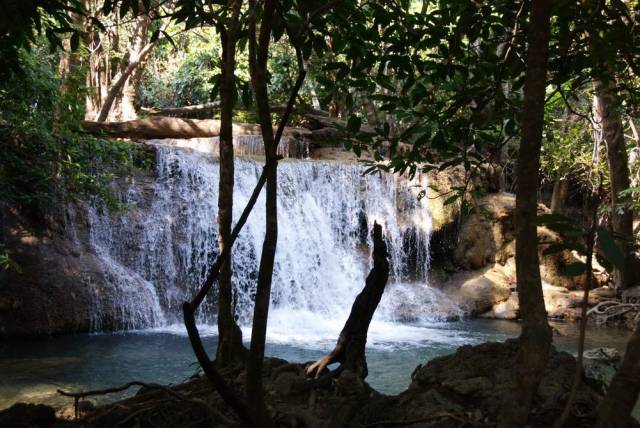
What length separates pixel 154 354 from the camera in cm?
873

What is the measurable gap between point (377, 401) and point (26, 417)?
1.81 metres

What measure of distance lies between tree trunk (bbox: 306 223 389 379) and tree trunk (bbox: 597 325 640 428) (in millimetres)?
2005

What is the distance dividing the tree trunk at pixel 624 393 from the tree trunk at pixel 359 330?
2.01m

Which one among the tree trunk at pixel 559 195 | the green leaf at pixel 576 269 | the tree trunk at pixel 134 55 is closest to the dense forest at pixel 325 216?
the green leaf at pixel 576 269

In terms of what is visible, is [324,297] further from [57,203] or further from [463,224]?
[57,203]

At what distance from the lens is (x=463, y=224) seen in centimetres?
1544

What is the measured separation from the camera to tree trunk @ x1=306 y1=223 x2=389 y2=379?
3.80 meters

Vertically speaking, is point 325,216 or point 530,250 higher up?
point 530,250

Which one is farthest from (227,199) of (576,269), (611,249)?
(611,249)

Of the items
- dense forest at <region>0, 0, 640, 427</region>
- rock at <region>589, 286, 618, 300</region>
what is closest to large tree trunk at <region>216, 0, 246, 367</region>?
dense forest at <region>0, 0, 640, 427</region>

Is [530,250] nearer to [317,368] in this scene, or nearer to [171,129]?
[317,368]

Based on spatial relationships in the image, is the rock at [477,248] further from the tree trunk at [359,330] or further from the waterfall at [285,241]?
the tree trunk at [359,330]

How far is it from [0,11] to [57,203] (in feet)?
26.8

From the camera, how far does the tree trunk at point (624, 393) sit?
1.74 m
